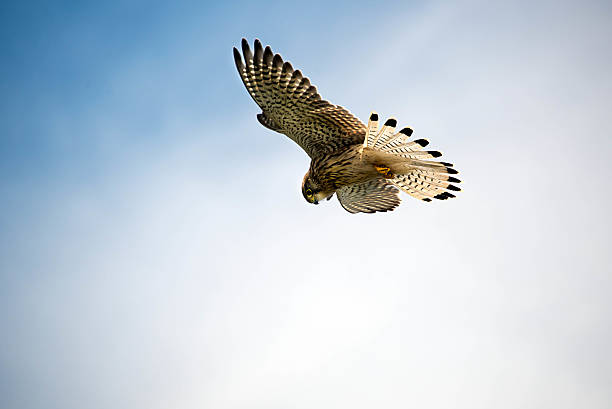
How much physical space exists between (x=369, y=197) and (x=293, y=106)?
2238mm

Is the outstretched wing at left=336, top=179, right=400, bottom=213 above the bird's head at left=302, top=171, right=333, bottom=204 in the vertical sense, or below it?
above

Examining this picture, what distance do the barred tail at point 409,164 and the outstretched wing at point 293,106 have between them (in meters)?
0.64

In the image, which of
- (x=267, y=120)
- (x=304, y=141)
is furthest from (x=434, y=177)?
(x=267, y=120)

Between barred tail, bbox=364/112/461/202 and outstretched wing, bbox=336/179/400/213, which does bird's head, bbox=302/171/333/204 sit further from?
barred tail, bbox=364/112/461/202

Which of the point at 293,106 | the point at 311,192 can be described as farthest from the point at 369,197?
the point at 293,106

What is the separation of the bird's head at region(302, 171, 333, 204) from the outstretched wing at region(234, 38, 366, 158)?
510mm

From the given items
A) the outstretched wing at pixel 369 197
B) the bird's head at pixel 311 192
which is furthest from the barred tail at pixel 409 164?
the bird's head at pixel 311 192

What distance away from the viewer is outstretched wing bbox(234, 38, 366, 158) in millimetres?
6602

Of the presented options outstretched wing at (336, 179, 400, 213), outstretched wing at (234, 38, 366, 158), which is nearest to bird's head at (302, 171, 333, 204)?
outstretched wing at (336, 179, 400, 213)

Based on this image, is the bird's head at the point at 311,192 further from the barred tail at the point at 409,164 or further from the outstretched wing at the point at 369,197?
the barred tail at the point at 409,164

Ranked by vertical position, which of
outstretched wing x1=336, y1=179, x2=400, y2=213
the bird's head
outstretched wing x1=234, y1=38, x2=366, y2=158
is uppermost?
outstretched wing x1=234, y1=38, x2=366, y2=158

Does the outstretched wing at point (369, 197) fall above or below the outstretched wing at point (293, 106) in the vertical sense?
below

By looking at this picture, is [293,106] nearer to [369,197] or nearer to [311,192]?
[311,192]

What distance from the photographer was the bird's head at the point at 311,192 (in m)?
7.63
